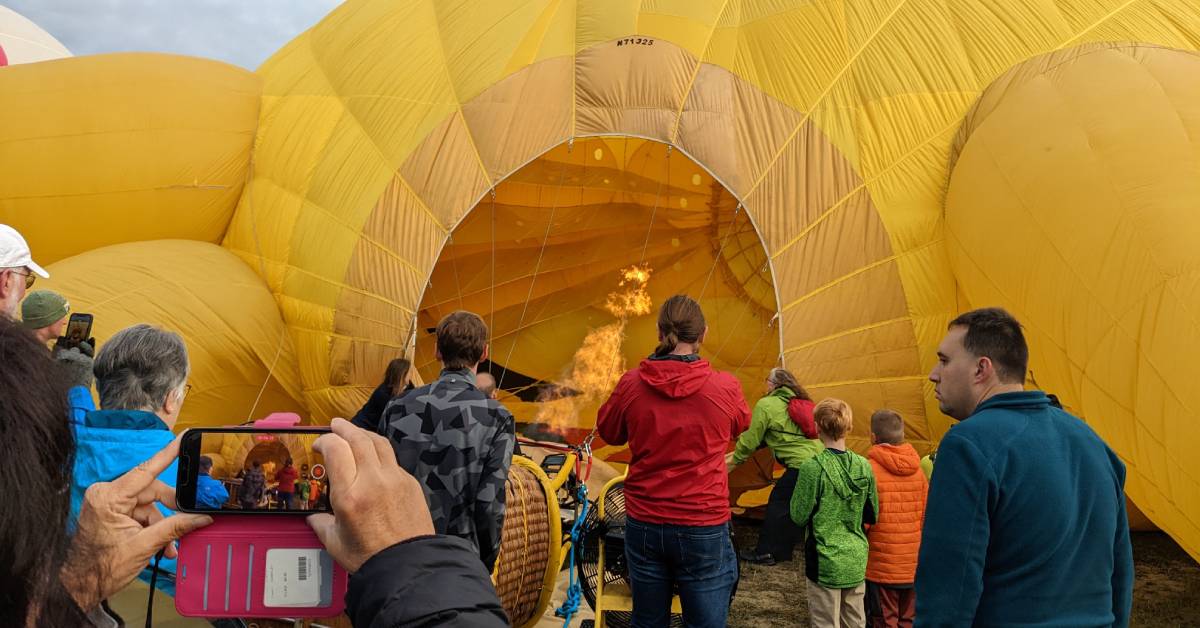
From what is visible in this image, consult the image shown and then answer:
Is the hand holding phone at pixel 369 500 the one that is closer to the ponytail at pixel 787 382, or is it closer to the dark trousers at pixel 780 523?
the ponytail at pixel 787 382

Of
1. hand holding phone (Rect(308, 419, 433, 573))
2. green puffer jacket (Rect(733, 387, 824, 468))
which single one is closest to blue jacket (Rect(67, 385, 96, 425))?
hand holding phone (Rect(308, 419, 433, 573))

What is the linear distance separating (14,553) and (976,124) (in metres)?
5.23

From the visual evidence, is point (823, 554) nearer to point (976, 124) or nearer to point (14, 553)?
point (976, 124)

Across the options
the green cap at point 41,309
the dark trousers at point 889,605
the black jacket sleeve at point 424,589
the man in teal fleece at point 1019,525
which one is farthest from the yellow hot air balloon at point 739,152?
the black jacket sleeve at point 424,589

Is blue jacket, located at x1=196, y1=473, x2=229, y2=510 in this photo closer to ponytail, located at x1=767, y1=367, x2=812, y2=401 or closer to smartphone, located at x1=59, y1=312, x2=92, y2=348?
smartphone, located at x1=59, y1=312, x2=92, y2=348

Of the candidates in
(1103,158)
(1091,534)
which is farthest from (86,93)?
(1091,534)

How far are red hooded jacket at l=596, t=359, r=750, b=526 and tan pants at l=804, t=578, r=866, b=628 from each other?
0.97 metres

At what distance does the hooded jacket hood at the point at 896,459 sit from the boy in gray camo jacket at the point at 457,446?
6.38 ft

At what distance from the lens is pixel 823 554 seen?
3549 millimetres

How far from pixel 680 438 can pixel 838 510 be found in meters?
1.01

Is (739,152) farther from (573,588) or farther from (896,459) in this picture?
(573,588)

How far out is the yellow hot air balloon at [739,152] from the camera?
4.23 meters

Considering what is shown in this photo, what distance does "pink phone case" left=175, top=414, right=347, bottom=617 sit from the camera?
0.96m

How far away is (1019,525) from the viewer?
1.67 metres
